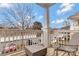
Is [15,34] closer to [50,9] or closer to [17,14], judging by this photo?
[17,14]

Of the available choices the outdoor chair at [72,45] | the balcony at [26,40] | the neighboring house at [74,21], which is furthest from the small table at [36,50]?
the neighboring house at [74,21]

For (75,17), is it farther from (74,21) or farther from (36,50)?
(36,50)

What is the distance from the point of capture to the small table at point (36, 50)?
2176 millimetres

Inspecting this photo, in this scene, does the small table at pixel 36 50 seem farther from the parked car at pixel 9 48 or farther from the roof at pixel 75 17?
the roof at pixel 75 17

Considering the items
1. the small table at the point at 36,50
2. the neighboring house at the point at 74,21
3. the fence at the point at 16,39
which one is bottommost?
the small table at the point at 36,50

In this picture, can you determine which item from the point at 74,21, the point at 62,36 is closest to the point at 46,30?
the point at 62,36

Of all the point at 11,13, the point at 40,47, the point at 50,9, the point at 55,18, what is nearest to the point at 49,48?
the point at 40,47

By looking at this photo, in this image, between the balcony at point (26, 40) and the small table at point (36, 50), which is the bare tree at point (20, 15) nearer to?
the balcony at point (26, 40)

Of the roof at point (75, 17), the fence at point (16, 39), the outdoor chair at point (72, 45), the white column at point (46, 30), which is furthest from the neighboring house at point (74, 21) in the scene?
the fence at point (16, 39)

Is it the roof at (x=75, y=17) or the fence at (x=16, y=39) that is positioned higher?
the roof at (x=75, y=17)

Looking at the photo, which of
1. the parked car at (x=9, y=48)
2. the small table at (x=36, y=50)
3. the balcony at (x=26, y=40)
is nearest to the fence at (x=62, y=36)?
the balcony at (x=26, y=40)

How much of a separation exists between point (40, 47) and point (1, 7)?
91cm

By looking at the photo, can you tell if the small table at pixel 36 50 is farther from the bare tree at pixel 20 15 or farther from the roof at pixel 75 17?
the roof at pixel 75 17

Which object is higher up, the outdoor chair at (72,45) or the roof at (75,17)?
the roof at (75,17)
